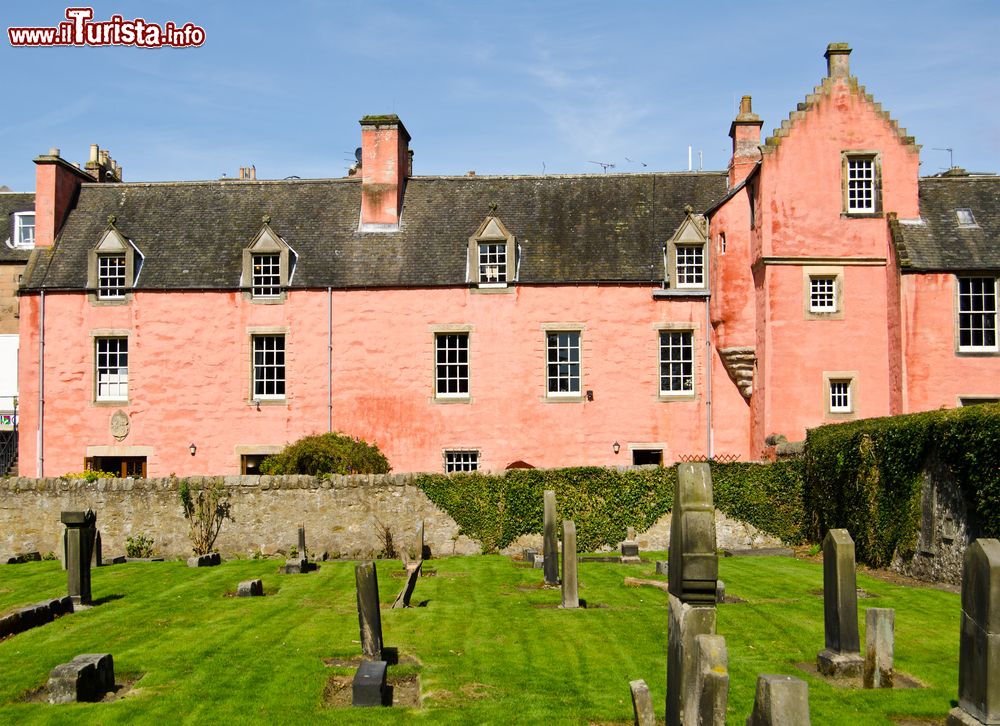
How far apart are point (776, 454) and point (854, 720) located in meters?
19.0

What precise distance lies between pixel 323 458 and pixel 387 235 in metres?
9.05

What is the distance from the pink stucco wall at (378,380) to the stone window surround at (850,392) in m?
3.11

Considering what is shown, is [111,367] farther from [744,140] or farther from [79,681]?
[79,681]

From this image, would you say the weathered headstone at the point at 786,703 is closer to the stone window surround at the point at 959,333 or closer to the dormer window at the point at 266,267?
the stone window surround at the point at 959,333

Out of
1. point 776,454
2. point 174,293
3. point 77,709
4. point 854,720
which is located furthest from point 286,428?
point 854,720

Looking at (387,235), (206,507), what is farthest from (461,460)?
(206,507)

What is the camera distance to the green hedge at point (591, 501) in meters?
26.7

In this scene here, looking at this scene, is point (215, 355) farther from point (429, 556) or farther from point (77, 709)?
point (77, 709)

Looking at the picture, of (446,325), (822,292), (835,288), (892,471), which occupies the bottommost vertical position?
(892,471)

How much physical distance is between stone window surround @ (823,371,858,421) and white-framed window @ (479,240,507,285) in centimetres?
1047

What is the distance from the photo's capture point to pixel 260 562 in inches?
961

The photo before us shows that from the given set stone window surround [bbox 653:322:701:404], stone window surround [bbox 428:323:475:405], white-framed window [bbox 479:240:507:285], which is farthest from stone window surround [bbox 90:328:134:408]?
stone window surround [bbox 653:322:701:404]

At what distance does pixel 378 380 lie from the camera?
107 ft

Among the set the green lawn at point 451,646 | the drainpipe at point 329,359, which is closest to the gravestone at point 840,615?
the green lawn at point 451,646
